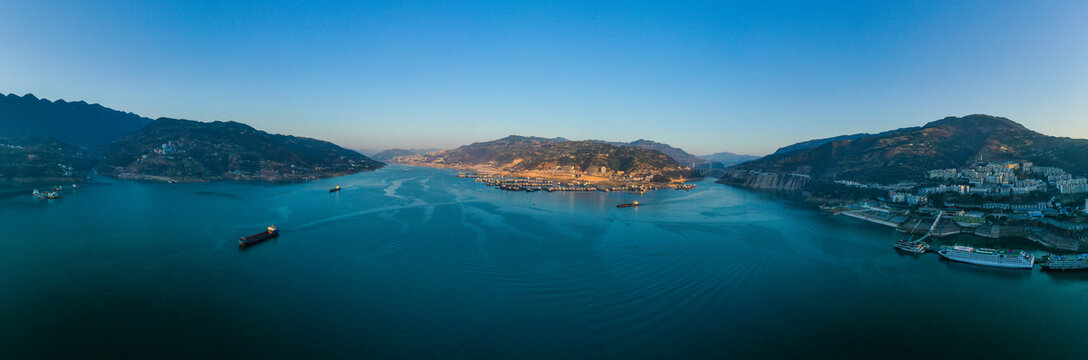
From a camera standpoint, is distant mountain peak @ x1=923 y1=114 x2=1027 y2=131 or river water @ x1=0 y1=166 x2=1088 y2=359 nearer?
river water @ x1=0 y1=166 x2=1088 y2=359

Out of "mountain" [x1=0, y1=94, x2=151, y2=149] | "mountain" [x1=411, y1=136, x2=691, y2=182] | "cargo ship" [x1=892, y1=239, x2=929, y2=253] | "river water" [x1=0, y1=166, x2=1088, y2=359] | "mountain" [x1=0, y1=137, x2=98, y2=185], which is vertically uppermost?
"mountain" [x1=0, y1=94, x2=151, y2=149]

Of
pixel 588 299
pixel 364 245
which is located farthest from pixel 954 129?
pixel 364 245

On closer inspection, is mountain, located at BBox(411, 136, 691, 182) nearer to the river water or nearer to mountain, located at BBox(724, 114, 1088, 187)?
mountain, located at BBox(724, 114, 1088, 187)

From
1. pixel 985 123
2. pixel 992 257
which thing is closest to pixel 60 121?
pixel 992 257

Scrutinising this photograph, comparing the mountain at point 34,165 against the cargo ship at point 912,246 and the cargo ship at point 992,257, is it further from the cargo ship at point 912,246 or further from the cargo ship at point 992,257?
the cargo ship at point 992,257

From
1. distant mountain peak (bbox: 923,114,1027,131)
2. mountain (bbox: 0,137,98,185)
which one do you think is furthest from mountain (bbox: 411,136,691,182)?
mountain (bbox: 0,137,98,185)
